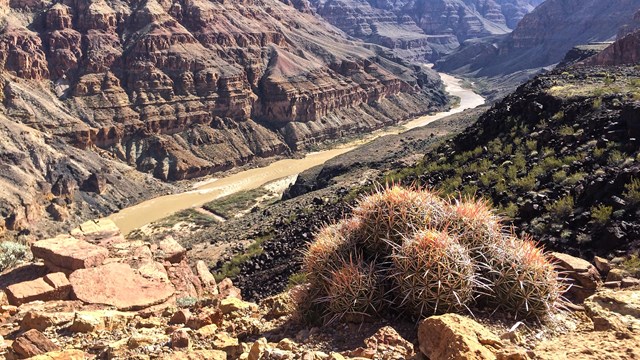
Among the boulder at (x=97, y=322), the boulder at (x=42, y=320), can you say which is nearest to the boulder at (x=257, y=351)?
the boulder at (x=97, y=322)

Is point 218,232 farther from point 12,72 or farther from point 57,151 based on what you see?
point 12,72

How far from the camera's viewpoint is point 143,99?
7019 cm

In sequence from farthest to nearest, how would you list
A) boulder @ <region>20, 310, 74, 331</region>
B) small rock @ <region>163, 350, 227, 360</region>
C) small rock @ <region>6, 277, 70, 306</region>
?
small rock @ <region>6, 277, 70, 306</region> < boulder @ <region>20, 310, 74, 331</region> < small rock @ <region>163, 350, 227, 360</region>

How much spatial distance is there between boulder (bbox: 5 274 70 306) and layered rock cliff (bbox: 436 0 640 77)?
14895 cm

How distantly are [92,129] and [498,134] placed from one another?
2110 inches

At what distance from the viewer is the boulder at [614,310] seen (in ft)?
21.3

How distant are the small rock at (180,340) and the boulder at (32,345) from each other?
2.03 m

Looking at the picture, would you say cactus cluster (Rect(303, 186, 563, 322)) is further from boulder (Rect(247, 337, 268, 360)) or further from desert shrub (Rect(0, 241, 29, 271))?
desert shrub (Rect(0, 241, 29, 271))

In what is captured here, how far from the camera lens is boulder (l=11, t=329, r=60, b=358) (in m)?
7.67

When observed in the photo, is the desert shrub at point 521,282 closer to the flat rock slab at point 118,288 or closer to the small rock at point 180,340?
the small rock at point 180,340

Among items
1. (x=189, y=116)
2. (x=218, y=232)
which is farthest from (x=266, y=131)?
(x=218, y=232)

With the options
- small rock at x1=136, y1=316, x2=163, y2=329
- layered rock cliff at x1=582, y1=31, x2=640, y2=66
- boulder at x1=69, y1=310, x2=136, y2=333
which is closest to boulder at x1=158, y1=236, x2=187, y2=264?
boulder at x1=69, y1=310, x2=136, y2=333

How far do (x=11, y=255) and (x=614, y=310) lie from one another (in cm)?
1642

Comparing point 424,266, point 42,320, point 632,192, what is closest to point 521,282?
point 424,266
